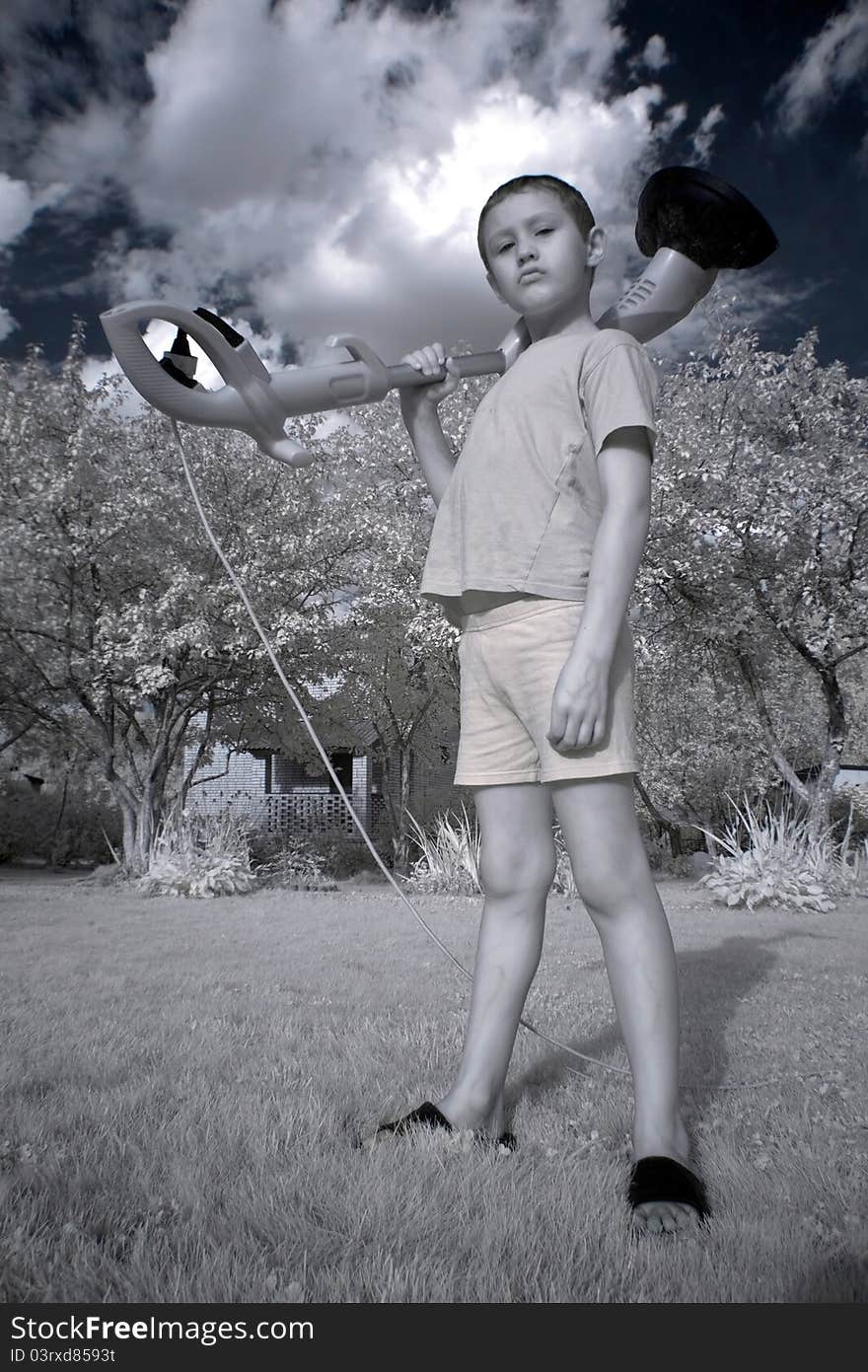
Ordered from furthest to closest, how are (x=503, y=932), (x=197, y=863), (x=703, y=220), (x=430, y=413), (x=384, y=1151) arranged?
1. (x=197, y=863)
2. (x=430, y=413)
3. (x=703, y=220)
4. (x=503, y=932)
5. (x=384, y=1151)

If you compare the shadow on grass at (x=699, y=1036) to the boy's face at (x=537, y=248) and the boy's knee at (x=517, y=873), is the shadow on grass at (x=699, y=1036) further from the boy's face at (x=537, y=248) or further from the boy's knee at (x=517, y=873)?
the boy's face at (x=537, y=248)

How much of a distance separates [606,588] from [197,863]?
9445 mm

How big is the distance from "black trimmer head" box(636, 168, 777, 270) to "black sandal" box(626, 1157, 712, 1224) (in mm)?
1964

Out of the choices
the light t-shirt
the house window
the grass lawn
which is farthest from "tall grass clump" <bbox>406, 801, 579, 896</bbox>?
the house window

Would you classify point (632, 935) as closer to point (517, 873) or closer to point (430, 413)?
point (517, 873)

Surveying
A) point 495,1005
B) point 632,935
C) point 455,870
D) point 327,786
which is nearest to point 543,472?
point 632,935

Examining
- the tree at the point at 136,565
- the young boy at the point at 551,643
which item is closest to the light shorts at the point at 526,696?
the young boy at the point at 551,643

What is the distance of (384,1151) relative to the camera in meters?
1.80

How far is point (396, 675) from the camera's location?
1611 centimetres

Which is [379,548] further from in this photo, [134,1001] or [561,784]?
[561,784]

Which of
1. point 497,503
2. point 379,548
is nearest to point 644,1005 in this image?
point 497,503

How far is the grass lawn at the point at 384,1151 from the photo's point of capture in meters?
1.35
